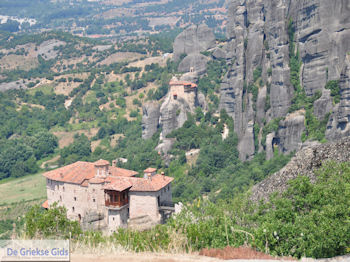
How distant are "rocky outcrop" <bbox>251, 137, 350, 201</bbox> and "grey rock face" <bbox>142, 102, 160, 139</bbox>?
4721 centimetres

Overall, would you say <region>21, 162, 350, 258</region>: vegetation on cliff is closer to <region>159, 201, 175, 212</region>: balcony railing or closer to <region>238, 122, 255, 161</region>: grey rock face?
<region>159, 201, 175, 212</region>: balcony railing

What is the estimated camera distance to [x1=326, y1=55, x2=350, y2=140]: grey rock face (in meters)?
55.9

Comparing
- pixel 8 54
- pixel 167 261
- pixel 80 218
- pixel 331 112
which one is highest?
pixel 8 54

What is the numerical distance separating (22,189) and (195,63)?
4728cm

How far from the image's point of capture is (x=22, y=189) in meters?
84.8

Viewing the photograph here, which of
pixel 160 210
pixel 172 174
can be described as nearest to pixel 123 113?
pixel 172 174

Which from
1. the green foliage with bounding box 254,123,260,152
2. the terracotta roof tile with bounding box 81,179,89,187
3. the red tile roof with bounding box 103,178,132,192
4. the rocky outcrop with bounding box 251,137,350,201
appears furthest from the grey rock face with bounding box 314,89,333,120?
the terracotta roof tile with bounding box 81,179,89,187

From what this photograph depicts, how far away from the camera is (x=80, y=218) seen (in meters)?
46.4

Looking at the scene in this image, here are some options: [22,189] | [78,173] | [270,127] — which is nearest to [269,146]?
[270,127]

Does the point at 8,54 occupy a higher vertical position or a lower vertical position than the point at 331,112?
higher

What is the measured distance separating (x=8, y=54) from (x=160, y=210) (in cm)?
16540

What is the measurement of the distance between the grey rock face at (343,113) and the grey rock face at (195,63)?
52402mm

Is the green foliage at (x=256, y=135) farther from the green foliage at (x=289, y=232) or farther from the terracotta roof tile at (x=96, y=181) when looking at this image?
the green foliage at (x=289, y=232)

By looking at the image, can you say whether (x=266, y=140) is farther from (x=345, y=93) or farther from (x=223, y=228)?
(x=223, y=228)
